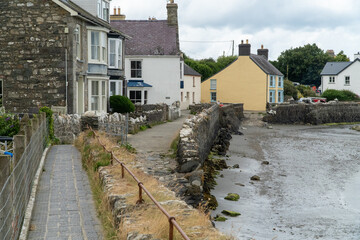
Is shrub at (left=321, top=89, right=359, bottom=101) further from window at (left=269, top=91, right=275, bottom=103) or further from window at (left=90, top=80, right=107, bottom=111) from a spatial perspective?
window at (left=90, top=80, right=107, bottom=111)

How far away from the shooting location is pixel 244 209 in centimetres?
1537

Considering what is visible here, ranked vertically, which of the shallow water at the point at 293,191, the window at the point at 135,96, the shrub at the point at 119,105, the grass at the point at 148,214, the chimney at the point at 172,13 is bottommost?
the shallow water at the point at 293,191

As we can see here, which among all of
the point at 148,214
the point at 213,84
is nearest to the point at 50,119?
the point at 148,214

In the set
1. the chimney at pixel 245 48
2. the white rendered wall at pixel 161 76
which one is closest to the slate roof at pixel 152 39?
the white rendered wall at pixel 161 76

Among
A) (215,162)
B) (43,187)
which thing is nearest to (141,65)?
(215,162)

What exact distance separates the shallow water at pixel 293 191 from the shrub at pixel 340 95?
105 ft

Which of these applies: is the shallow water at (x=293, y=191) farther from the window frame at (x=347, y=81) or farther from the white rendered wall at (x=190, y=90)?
the window frame at (x=347, y=81)

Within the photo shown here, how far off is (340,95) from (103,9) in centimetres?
4310

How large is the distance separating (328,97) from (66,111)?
48.7m

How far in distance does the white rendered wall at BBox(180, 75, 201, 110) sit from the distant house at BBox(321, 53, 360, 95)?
80.5ft

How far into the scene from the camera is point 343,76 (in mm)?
69188

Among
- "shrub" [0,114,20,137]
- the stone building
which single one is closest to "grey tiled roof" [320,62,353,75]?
the stone building

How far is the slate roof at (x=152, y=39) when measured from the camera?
138 ft

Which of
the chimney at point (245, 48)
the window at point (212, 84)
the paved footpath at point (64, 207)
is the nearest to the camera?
the paved footpath at point (64, 207)
